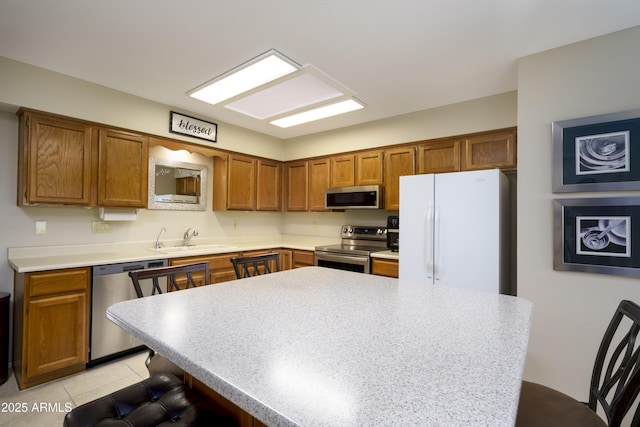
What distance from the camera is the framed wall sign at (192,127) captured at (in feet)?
11.1

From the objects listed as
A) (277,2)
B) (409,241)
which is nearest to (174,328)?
(277,2)

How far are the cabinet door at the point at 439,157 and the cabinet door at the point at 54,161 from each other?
11.0 feet

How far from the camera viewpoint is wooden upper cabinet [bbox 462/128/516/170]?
2883 mm

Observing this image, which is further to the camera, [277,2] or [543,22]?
[543,22]

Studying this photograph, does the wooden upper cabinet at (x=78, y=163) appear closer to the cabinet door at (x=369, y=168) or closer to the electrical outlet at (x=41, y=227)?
the electrical outlet at (x=41, y=227)

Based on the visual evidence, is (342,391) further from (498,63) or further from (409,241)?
(498,63)

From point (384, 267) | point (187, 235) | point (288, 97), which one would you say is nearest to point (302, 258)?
point (384, 267)

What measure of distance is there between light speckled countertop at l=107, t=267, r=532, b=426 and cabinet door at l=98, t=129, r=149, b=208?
6.87 ft

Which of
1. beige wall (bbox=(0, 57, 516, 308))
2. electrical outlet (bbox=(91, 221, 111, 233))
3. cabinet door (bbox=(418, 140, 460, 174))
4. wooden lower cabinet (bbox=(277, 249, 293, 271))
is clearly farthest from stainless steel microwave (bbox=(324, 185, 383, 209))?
electrical outlet (bbox=(91, 221, 111, 233))

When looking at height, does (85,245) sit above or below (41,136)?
below

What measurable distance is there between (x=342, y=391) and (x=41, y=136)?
321cm

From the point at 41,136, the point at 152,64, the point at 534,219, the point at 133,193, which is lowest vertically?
the point at 534,219

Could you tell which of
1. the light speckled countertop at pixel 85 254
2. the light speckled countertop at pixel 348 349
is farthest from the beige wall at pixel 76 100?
the light speckled countertop at pixel 348 349

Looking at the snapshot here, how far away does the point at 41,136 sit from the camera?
8.23 ft
